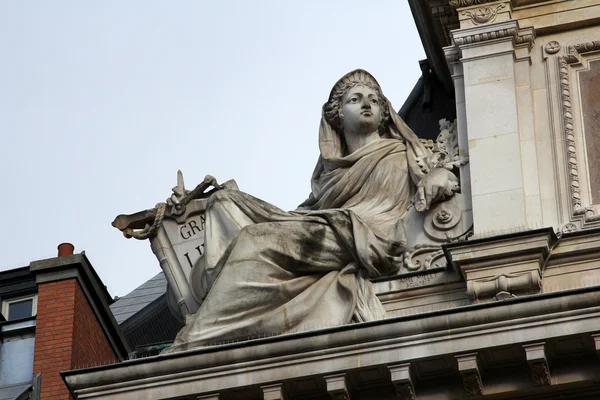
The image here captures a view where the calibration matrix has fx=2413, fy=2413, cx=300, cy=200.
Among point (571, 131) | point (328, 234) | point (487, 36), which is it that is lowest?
point (328, 234)

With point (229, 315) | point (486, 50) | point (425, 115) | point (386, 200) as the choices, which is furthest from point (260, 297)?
point (425, 115)

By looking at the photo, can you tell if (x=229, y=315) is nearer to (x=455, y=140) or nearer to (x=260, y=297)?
(x=260, y=297)

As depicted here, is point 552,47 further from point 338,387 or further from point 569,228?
point 338,387

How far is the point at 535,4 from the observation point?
2738 centimetres

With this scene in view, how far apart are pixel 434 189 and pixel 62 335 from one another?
528cm

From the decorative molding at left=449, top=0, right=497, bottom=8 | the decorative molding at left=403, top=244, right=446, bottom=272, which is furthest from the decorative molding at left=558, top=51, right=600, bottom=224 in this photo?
the decorative molding at left=403, top=244, right=446, bottom=272

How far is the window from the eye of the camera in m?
30.0

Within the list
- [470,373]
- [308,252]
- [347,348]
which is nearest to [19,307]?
[308,252]

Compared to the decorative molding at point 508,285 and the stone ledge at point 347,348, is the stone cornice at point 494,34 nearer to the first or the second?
the decorative molding at point 508,285

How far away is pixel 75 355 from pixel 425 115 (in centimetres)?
550

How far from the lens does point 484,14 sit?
1070 inches

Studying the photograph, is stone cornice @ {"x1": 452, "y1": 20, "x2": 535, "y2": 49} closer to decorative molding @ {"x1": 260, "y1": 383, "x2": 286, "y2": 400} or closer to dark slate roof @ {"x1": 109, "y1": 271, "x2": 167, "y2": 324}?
decorative molding @ {"x1": 260, "y1": 383, "x2": 286, "y2": 400}

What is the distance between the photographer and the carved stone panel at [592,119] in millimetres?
25969

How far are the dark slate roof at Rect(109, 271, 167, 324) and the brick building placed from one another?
443 cm
